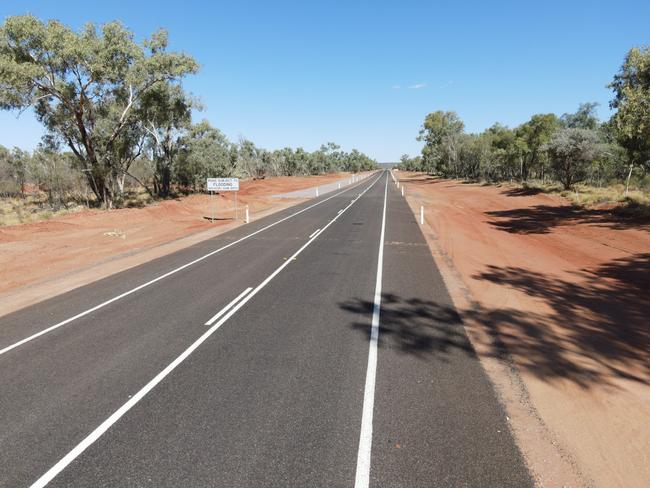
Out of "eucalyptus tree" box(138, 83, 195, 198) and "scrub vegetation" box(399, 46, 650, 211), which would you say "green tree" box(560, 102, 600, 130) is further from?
"eucalyptus tree" box(138, 83, 195, 198)

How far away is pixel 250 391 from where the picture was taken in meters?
5.57

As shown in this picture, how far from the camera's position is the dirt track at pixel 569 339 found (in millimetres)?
4355

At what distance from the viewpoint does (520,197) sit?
38.4m

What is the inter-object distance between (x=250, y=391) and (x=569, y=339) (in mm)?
5832

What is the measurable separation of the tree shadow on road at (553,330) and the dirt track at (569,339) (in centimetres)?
3

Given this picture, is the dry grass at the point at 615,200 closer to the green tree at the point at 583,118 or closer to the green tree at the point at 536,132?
the green tree at the point at 536,132

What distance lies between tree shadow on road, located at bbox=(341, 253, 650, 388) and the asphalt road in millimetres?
81

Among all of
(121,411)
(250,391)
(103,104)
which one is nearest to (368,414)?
(250,391)

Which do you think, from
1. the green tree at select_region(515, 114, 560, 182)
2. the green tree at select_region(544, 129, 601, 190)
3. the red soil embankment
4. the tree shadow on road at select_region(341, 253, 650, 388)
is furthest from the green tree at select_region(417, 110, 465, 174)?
the tree shadow on road at select_region(341, 253, 650, 388)

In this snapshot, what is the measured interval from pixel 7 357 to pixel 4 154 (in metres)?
72.8

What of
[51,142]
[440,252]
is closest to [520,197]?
[440,252]

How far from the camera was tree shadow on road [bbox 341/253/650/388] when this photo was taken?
6180mm

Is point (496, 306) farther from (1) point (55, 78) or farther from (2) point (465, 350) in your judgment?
(1) point (55, 78)

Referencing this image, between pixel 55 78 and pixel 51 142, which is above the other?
pixel 55 78
